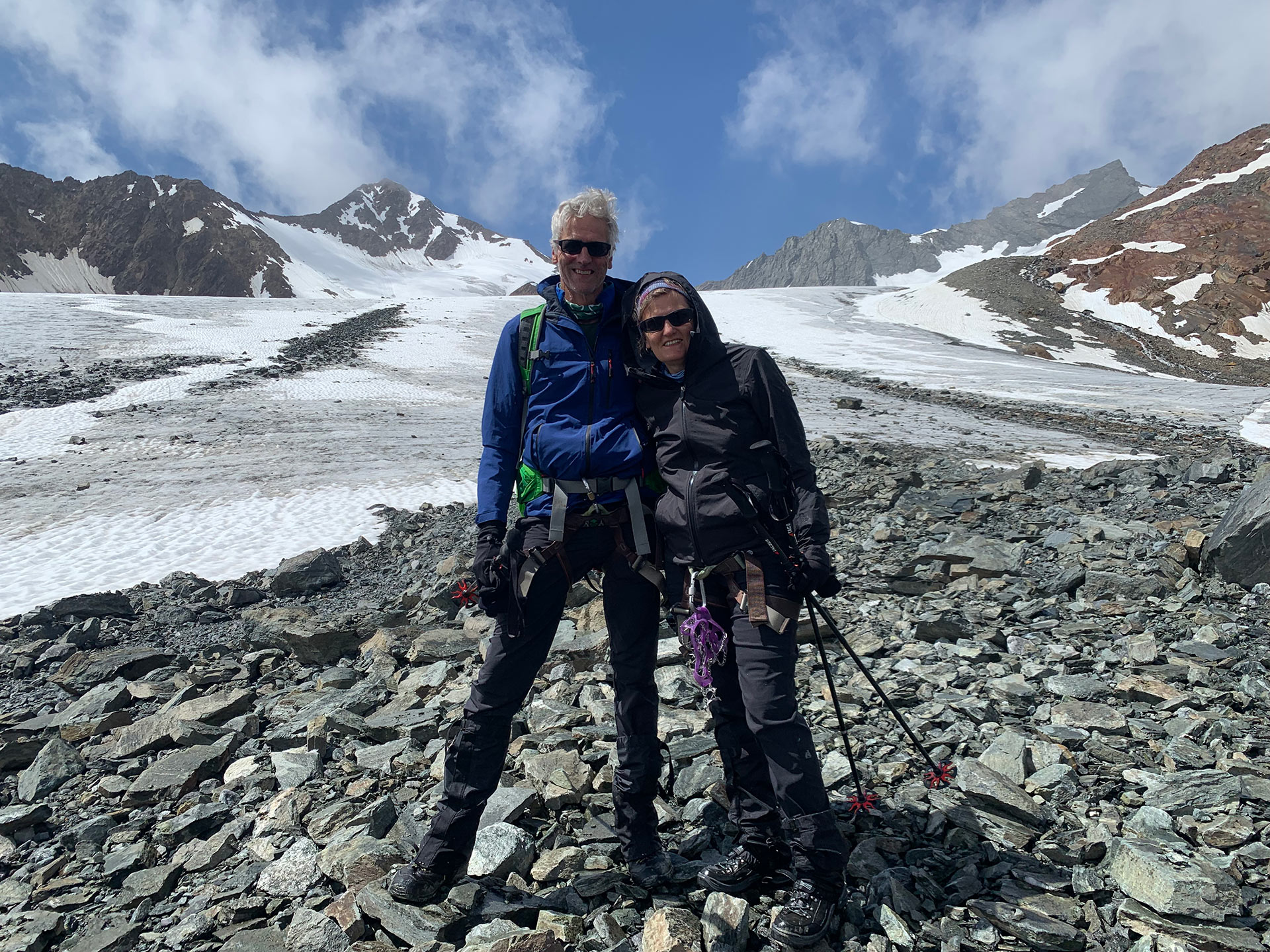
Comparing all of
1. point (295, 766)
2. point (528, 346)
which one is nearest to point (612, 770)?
point (295, 766)

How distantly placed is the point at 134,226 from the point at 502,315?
512 ft

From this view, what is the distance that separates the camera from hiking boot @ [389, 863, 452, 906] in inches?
128

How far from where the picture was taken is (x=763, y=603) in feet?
10.1

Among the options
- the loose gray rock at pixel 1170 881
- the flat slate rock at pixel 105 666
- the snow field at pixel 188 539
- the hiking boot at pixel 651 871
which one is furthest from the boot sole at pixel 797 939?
the snow field at pixel 188 539

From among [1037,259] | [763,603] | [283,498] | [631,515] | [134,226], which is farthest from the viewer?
[134,226]

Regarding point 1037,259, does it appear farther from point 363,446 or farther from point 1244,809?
point 1244,809

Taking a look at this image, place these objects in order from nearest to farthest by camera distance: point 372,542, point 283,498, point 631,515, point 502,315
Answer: point 631,515, point 372,542, point 283,498, point 502,315

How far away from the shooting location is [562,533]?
10.7 feet

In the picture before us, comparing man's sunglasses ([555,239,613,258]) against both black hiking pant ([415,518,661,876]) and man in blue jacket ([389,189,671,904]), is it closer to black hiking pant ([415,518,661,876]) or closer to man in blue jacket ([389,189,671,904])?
man in blue jacket ([389,189,671,904])

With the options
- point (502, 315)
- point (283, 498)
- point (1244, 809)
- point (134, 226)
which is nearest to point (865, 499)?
point (1244, 809)

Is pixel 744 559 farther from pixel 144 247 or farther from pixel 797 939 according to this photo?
pixel 144 247

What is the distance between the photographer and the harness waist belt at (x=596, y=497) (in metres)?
3.26

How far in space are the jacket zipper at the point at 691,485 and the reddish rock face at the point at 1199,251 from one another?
59238 mm

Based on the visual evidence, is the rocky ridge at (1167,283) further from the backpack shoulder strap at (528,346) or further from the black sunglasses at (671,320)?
the backpack shoulder strap at (528,346)
